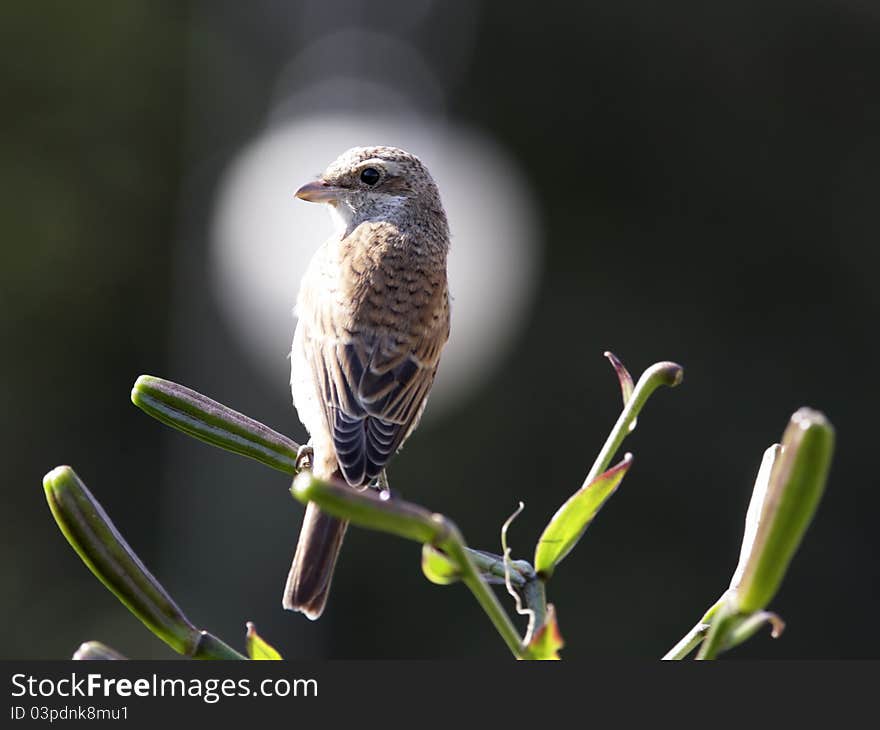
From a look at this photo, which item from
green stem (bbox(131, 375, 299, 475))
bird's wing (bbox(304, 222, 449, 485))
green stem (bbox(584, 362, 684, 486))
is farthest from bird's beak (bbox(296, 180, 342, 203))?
green stem (bbox(584, 362, 684, 486))

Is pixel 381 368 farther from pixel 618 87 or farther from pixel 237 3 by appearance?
pixel 237 3

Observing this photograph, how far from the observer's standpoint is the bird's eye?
4.10m

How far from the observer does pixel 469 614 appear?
390 inches

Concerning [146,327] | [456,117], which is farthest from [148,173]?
[456,117]

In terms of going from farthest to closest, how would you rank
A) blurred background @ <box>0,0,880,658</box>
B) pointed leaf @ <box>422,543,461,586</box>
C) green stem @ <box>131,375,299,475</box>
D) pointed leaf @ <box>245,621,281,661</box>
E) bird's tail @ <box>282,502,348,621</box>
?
1. blurred background @ <box>0,0,880,658</box>
2. bird's tail @ <box>282,502,348,621</box>
3. green stem @ <box>131,375,299,475</box>
4. pointed leaf @ <box>245,621,281,661</box>
5. pointed leaf @ <box>422,543,461,586</box>

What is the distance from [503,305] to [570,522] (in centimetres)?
968

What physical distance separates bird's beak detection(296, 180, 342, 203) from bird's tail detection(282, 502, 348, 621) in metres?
1.74

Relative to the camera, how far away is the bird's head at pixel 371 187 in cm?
406

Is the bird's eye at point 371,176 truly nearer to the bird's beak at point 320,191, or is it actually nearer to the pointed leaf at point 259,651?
the bird's beak at point 320,191

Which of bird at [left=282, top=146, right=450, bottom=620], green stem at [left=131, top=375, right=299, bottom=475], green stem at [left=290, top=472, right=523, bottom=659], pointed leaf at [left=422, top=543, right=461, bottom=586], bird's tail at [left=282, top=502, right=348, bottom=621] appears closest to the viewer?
green stem at [left=290, top=472, right=523, bottom=659]

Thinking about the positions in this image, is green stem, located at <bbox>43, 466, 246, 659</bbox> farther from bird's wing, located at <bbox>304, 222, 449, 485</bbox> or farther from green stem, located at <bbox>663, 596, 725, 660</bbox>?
bird's wing, located at <bbox>304, 222, 449, 485</bbox>

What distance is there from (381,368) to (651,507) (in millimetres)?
7280

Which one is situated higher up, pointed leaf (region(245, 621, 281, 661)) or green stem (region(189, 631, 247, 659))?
green stem (region(189, 631, 247, 659))

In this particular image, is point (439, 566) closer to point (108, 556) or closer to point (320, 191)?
point (108, 556)
